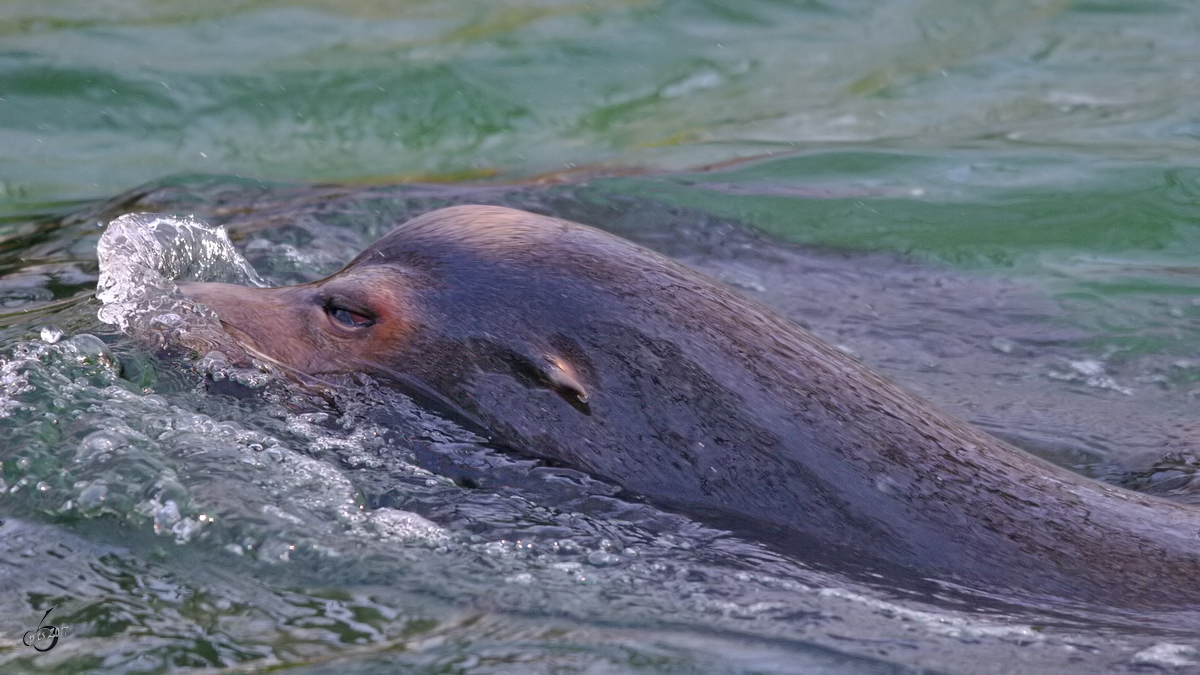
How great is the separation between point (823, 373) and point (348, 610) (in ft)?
4.56

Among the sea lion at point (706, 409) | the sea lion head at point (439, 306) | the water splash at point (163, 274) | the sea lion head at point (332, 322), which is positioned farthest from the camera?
the water splash at point (163, 274)

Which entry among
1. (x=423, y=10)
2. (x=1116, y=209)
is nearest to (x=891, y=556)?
(x=1116, y=209)

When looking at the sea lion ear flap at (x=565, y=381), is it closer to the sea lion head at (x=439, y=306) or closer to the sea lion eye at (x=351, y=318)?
the sea lion head at (x=439, y=306)

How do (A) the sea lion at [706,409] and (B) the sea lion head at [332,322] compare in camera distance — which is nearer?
(A) the sea lion at [706,409]

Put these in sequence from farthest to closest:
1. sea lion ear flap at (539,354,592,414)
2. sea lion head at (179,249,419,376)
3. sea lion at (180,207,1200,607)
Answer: sea lion head at (179,249,419,376) → sea lion ear flap at (539,354,592,414) → sea lion at (180,207,1200,607)

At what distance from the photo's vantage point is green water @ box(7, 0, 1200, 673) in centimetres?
325

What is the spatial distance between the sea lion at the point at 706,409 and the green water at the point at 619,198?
227 mm

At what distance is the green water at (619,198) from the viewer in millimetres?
3246

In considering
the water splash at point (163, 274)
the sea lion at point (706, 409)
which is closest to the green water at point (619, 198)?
the water splash at point (163, 274)

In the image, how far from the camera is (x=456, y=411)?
4.03 m

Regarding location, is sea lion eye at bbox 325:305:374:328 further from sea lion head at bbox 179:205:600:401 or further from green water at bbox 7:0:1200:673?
green water at bbox 7:0:1200:673

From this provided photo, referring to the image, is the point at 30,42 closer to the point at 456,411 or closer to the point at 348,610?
the point at 456,411

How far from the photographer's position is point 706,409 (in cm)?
370

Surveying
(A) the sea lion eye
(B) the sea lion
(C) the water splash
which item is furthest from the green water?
(A) the sea lion eye
